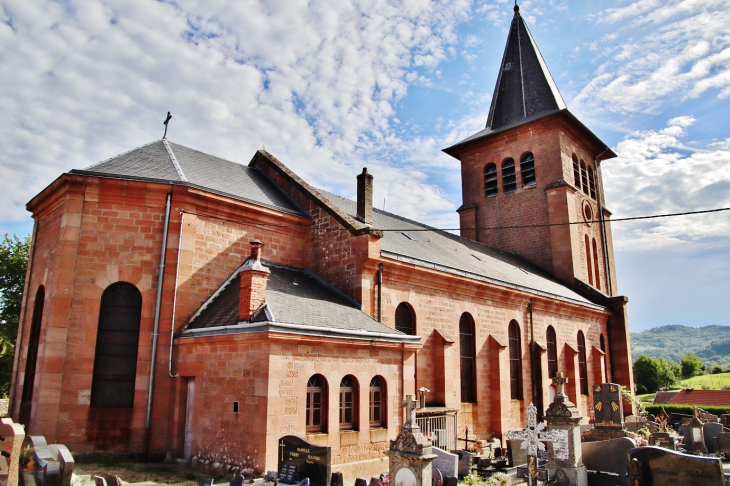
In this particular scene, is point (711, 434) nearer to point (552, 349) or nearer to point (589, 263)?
point (552, 349)

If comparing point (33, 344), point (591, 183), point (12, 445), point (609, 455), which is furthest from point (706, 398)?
point (12, 445)

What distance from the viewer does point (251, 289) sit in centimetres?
1191

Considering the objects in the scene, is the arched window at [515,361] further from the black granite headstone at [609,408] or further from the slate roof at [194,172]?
the slate roof at [194,172]

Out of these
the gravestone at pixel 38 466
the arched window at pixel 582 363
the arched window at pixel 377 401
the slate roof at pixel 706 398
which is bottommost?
the slate roof at pixel 706 398

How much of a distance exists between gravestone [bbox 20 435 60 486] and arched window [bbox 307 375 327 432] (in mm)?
5201

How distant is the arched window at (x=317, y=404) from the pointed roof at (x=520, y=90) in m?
23.1

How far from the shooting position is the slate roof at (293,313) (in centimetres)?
1165

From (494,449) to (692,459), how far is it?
8.45 metres

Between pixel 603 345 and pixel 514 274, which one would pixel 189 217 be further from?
pixel 603 345

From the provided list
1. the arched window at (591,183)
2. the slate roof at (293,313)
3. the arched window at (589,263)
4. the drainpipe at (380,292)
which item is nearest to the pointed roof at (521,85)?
the arched window at (591,183)

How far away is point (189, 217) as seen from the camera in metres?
14.2

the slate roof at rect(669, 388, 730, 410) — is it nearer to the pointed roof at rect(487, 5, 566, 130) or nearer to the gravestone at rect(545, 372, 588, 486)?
the pointed roof at rect(487, 5, 566, 130)

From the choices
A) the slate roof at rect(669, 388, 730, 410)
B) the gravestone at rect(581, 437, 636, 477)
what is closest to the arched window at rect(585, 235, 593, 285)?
the slate roof at rect(669, 388, 730, 410)

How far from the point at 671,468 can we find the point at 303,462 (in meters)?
6.82
